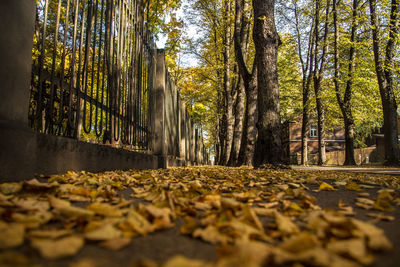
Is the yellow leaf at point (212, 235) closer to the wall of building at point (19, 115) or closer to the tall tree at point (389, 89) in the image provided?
the wall of building at point (19, 115)

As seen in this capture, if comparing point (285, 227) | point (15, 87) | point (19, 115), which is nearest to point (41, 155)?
point (19, 115)

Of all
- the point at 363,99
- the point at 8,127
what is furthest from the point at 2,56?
the point at 363,99

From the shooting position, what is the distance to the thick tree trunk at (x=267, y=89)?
6586 mm

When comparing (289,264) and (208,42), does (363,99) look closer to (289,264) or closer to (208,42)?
(208,42)

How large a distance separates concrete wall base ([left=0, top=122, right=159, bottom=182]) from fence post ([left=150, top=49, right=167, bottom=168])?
2596mm

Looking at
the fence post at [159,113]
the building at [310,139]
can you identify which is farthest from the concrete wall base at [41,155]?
the building at [310,139]

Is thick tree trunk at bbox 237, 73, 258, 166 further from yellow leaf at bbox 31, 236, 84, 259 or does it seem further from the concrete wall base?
yellow leaf at bbox 31, 236, 84, 259

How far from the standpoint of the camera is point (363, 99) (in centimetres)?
2127

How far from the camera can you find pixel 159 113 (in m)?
6.71

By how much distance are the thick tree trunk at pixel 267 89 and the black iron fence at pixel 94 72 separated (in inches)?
108

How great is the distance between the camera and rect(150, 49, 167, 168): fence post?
6613 mm

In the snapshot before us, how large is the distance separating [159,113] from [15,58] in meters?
4.58

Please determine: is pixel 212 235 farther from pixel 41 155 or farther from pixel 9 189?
pixel 41 155

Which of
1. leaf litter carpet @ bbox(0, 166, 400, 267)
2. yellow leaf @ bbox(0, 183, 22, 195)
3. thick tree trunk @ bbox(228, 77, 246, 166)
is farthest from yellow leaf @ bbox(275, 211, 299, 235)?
thick tree trunk @ bbox(228, 77, 246, 166)
